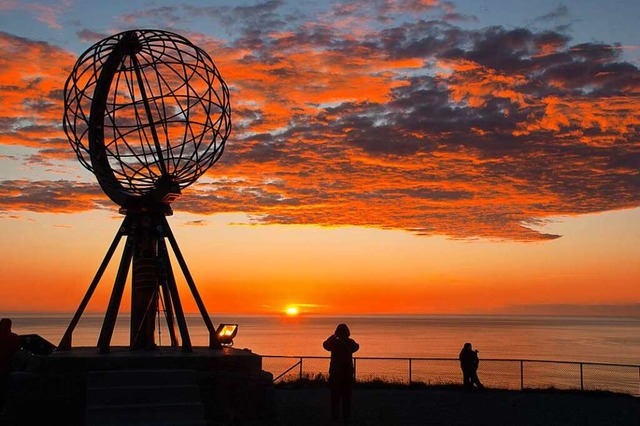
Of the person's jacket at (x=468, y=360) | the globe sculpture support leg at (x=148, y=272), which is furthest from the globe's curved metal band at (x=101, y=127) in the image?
the person's jacket at (x=468, y=360)

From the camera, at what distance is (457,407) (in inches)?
717

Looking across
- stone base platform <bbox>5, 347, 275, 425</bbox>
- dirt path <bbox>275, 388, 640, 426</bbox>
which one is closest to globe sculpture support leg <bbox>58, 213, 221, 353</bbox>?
stone base platform <bbox>5, 347, 275, 425</bbox>

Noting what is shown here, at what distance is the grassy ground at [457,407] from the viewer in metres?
15.8

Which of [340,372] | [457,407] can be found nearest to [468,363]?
[457,407]

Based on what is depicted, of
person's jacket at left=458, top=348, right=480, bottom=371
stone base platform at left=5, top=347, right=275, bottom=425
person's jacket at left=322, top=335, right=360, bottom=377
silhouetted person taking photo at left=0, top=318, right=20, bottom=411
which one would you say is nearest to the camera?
silhouetted person taking photo at left=0, top=318, right=20, bottom=411

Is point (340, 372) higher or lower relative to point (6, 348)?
lower

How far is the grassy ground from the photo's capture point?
1583cm

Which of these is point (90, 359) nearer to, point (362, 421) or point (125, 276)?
point (125, 276)

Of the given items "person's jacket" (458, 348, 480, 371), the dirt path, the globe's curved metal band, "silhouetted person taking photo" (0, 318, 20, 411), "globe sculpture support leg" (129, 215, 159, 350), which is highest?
the globe's curved metal band

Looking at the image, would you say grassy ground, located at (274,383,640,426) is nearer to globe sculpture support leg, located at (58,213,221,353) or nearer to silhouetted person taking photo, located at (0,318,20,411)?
globe sculpture support leg, located at (58,213,221,353)

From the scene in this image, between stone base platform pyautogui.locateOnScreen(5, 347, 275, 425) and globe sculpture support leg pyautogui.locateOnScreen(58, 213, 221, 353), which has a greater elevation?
globe sculpture support leg pyautogui.locateOnScreen(58, 213, 221, 353)

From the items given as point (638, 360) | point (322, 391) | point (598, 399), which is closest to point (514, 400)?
point (598, 399)

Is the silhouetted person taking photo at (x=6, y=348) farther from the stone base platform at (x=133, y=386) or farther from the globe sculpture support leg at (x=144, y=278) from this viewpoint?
the globe sculpture support leg at (x=144, y=278)

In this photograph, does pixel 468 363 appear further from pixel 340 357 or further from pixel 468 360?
pixel 340 357
